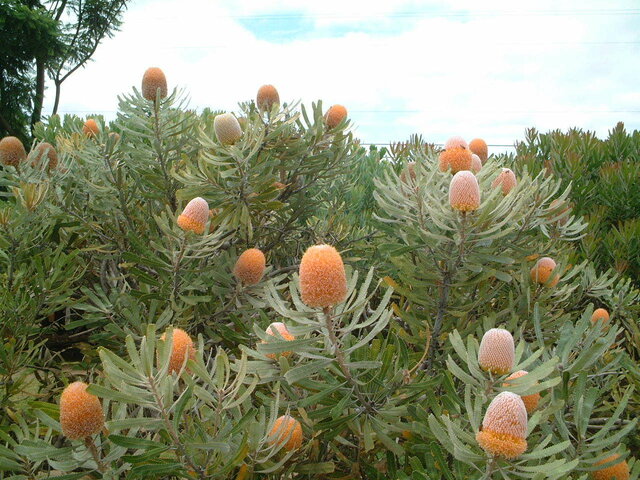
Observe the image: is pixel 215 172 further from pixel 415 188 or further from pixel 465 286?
pixel 465 286

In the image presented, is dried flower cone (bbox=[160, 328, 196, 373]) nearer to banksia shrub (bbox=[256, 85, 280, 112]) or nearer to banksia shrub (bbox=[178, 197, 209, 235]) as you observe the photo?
banksia shrub (bbox=[178, 197, 209, 235])

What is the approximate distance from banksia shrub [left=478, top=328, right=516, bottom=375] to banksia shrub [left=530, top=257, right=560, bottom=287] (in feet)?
1.75

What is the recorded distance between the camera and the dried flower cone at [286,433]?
0.82m

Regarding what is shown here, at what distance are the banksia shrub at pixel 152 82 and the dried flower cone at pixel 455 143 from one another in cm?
78

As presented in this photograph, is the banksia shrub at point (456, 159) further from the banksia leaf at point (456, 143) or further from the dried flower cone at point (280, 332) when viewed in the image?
the dried flower cone at point (280, 332)

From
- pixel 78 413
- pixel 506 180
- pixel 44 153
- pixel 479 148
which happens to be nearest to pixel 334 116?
pixel 479 148

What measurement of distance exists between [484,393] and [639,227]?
7.73ft

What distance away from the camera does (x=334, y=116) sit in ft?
5.43

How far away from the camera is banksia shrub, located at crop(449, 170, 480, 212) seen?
3.29 ft

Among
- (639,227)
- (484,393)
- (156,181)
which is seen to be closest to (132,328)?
(156,181)

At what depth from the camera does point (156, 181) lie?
1492 mm

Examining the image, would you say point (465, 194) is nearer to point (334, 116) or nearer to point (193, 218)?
point (193, 218)

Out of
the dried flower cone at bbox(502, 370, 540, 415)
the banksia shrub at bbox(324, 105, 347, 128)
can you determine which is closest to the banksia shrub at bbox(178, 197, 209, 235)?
the banksia shrub at bbox(324, 105, 347, 128)

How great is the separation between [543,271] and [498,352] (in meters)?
0.56
